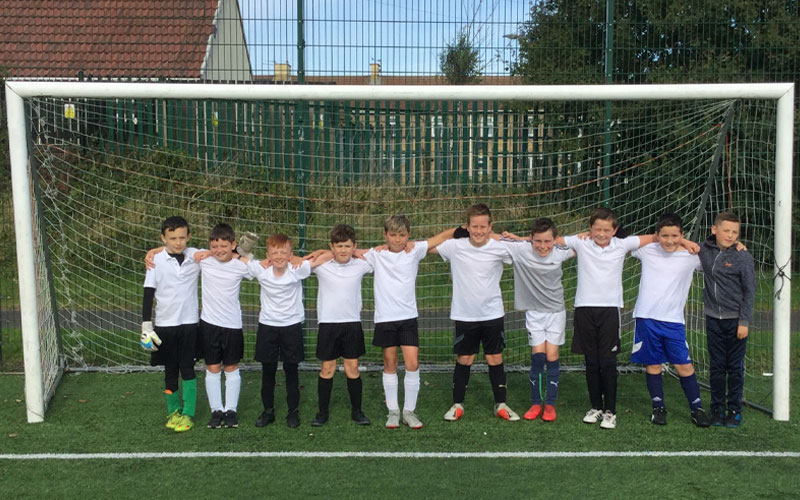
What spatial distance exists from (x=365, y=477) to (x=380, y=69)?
3723mm

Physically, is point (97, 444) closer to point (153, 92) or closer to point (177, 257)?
point (177, 257)

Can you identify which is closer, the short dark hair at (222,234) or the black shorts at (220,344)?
the short dark hair at (222,234)

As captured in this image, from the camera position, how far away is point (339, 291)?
5.27 m

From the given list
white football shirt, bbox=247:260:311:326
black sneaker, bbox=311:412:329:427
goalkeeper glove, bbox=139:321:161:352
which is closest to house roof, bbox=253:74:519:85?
white football shirt, bbox=247:260:311:326

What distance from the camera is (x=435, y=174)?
21.9ft

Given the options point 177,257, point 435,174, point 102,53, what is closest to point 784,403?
point 435,174

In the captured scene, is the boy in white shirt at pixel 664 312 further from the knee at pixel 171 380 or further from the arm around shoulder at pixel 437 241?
the knee at pixel 171 380

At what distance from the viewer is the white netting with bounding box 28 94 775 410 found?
6.61m

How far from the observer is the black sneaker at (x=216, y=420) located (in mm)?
5316

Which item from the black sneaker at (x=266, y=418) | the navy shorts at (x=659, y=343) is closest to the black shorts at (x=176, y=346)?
the black sneaker at (x=266, y=418)

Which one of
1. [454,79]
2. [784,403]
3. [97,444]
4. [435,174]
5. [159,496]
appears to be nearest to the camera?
[159,496]

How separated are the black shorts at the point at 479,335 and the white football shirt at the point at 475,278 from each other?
0.04 metres

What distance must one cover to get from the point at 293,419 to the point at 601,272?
7.80ft

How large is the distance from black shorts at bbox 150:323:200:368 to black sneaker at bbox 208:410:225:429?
39 centimetres
